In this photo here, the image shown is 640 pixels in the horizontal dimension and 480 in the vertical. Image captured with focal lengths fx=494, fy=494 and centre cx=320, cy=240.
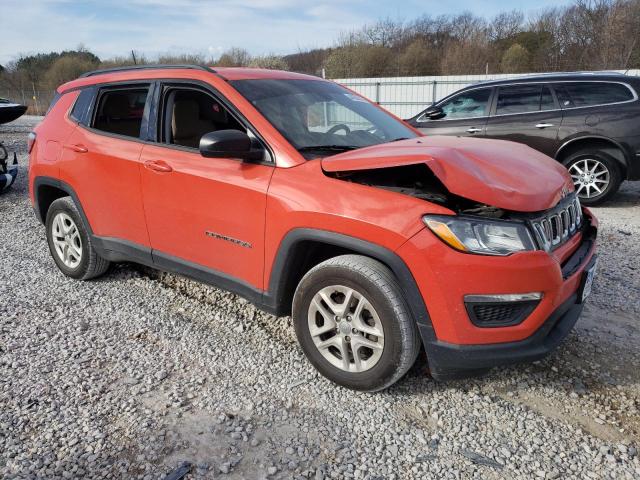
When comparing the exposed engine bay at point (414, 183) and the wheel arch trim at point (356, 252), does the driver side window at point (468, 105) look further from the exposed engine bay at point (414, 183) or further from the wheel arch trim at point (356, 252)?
the wheel arch trim at point (356, 252)

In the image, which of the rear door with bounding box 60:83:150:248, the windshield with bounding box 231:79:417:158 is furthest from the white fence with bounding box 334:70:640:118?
the rear door with bounding box 60:83:150:248

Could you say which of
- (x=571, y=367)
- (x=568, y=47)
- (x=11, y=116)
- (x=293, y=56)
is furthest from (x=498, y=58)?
(x=571, y=367)

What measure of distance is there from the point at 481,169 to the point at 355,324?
1.04 metres

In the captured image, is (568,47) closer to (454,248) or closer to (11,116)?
(11,116)

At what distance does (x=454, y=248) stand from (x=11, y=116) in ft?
58.3

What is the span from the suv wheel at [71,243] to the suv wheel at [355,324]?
89.4 inches

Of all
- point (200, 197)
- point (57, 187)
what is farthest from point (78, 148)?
point (200, 197)

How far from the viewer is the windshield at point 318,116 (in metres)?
3.06

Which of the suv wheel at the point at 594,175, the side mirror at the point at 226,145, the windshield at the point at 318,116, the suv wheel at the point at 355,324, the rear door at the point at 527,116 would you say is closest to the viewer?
the suv wheel at the point at 355,324

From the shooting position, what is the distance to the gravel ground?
2.29 meters

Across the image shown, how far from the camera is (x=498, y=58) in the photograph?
Answer: 35.8 m

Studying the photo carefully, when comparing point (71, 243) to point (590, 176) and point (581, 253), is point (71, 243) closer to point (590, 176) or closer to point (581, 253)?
point (581, 253)

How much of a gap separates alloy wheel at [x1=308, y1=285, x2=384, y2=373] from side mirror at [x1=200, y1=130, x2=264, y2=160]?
92 centimetres

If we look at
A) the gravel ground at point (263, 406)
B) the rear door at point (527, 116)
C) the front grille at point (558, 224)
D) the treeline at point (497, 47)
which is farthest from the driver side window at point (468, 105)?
the treeline at point (497, 47)
